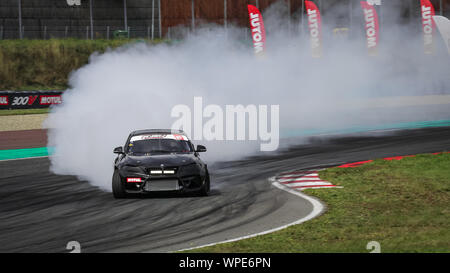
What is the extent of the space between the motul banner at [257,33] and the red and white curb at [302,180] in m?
11.6

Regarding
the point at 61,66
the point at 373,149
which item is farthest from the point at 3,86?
the point at 373,149

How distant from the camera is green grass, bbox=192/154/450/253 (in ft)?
28.0

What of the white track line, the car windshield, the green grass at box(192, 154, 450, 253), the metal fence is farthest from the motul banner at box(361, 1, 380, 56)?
the car windshield

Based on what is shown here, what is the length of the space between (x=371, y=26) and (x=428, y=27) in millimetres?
2477

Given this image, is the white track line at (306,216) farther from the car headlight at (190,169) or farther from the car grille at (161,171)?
the car grille at (161,171)

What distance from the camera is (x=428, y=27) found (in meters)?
29.0

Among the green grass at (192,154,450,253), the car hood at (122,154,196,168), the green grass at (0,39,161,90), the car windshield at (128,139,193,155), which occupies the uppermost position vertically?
the green grass at (0,39,161,90)

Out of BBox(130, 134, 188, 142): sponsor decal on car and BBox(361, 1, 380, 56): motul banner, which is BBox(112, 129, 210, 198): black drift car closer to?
BBox(130, 134, 188, 142): sponsor decal on car

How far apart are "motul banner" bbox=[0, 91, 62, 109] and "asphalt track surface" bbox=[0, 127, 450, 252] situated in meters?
11.3

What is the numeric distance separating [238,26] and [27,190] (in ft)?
88.1

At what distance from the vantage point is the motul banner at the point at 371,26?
2809 cm

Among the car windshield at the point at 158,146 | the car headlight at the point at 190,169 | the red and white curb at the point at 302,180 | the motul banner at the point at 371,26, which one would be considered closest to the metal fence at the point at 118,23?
the motul banner at the point at 371,26

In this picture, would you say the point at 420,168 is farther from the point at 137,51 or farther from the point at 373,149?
the point at 137,51

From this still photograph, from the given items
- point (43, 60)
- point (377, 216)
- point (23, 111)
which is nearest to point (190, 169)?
point (377, 216)
